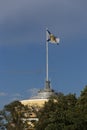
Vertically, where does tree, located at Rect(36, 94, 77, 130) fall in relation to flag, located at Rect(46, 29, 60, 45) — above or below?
below

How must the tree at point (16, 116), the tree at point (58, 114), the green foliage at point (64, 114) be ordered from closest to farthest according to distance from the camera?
the green foliage at point (64, 114) < the tree at point (58, 114) < the tree at point (16, 116)

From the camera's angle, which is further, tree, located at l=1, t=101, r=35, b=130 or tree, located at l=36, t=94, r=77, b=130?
tree, located at l=1, t=101, r=35, b=130

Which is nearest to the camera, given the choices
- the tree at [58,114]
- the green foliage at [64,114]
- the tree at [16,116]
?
the green foliage at [64,114]

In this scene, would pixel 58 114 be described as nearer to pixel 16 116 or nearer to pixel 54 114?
pixel 54 114

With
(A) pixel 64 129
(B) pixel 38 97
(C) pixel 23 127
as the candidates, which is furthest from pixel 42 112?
(B) pixel 38 97

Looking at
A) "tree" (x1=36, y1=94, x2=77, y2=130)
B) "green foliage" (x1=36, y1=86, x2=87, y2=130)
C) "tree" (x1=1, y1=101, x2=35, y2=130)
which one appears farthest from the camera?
"tree" (x1=1, y1=101, x2=35, y2=130)

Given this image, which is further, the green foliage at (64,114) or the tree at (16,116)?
the tree at (16,116)

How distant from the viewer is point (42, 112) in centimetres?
8400

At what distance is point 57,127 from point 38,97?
1054 inches

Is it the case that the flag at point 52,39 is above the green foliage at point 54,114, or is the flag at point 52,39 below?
→ above

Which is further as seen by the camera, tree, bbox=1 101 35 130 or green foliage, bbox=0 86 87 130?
tree, bbox=1 101 35 130

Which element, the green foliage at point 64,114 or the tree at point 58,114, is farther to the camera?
the tree at point 58,114

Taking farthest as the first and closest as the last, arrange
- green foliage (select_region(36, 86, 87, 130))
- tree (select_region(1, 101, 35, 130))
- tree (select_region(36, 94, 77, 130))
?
1. tree (select_region(1, 101, 35, 130))
2. tree (select_region(36, 94, 77, 130))
3. green foliage (select_region(36, 86, 87, 130))

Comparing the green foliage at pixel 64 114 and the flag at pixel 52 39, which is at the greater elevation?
the flag at pixel 52 39
